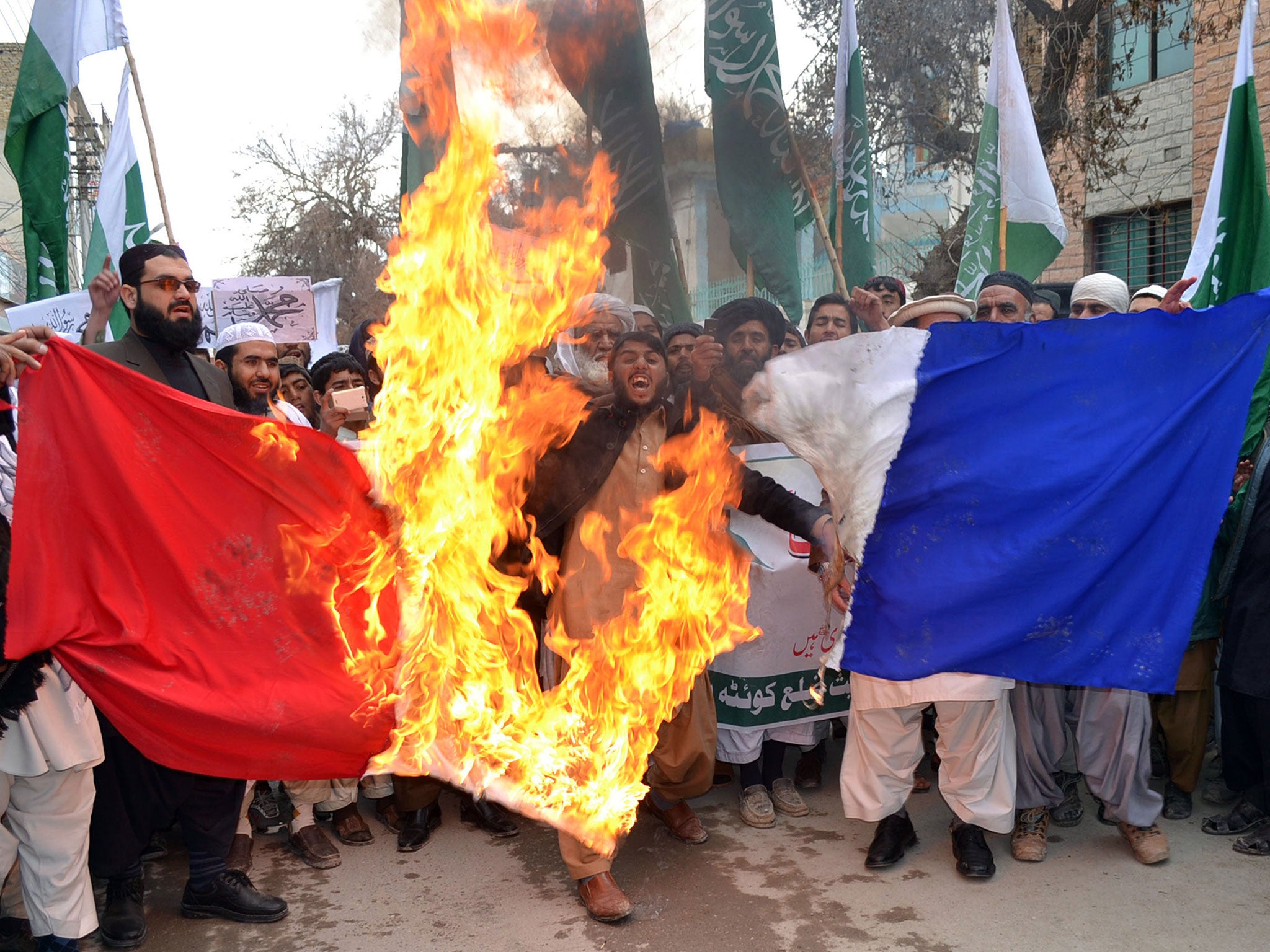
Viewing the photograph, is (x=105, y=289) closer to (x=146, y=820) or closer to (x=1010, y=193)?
(x=146, y=820)

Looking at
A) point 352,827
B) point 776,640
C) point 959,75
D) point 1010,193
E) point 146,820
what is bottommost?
point 352,827

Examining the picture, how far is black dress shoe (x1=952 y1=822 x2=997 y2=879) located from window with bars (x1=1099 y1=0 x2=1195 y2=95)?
1045cm

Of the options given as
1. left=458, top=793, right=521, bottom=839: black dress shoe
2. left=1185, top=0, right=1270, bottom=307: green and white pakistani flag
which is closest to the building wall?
left=458, top=793, right=521, bottom=839: black dress shoe

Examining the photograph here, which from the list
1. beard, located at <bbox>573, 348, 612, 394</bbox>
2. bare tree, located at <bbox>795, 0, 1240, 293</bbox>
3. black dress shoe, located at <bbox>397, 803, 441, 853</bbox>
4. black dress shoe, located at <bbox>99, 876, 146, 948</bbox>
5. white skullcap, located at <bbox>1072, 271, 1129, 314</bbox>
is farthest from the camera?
bare tree, located at <bbox>795, 0, 1240, 293</bbox>

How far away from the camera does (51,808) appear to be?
3.77m

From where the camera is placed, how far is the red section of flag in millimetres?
3555

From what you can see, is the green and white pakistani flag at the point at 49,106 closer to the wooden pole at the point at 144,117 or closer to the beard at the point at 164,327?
the wooden pole at the point at 144,117

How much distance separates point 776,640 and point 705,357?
4.72 ft

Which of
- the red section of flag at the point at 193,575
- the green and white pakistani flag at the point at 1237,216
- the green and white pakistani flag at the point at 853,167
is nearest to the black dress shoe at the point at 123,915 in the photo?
the red section of flag at the point at 193,575

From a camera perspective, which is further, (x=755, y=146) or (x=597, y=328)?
(x=755, y=146)

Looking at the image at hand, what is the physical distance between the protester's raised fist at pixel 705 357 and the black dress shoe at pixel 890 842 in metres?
2.18

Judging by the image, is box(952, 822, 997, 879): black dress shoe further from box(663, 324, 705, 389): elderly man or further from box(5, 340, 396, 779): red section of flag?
box(663, 324, 705, 389): elderly man

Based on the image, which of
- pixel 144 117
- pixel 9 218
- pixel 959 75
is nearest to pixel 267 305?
pixel 144 117

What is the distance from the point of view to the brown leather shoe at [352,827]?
4855 millimetres
